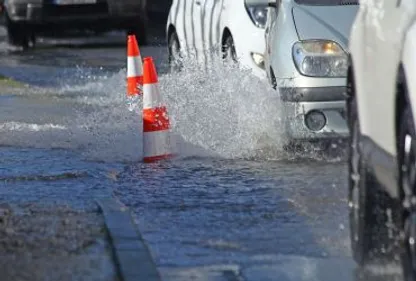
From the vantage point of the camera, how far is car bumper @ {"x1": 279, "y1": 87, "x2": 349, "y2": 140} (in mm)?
9945

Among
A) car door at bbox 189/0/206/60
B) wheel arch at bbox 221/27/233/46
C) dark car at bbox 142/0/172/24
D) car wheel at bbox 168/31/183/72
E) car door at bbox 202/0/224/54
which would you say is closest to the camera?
wheel arch at bbox 221/27/233/46

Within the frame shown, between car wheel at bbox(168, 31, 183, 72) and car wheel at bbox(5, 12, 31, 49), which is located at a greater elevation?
car wheel at bbox(168, 31, 183, 72)

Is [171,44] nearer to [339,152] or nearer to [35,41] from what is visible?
[339,152]

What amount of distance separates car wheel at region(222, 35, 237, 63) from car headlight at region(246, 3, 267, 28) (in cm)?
33

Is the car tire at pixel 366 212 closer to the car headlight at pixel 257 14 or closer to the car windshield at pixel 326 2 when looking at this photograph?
the car windshield at pixel 326 2

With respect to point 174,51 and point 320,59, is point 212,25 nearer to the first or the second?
point 174,51

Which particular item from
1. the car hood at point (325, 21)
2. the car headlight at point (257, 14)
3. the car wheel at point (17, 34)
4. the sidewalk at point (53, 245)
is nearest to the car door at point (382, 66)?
the sidewalk at point (53, 245)

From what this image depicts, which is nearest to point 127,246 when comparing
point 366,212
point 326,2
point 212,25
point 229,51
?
point 366,212

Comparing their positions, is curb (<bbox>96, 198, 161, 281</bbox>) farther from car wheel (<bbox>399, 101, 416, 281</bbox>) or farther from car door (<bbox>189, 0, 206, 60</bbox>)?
car door (<bbox>189, 0, 206, 60</bbox>)

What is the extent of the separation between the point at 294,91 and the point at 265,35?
1298 millimetres

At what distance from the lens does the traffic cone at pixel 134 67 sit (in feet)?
42.2

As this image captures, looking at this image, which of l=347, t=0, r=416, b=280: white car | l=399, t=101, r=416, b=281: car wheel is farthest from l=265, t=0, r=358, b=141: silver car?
l=399, t=101, r=416, b=281: car wheel

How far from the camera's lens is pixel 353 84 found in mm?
6742

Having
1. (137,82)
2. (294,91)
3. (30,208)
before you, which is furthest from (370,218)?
(137,82)
